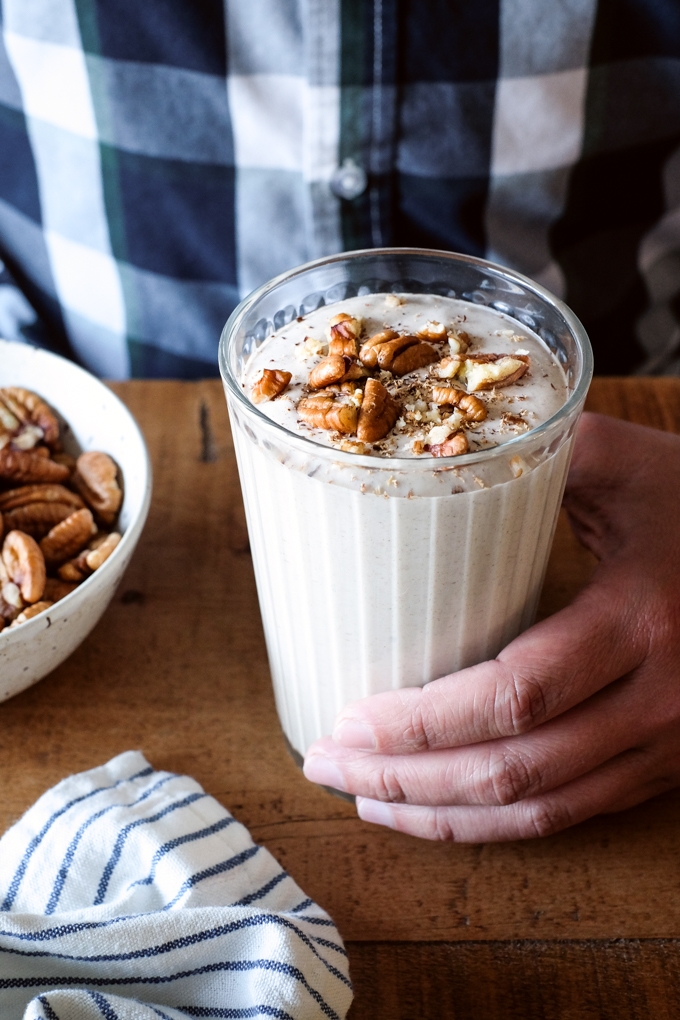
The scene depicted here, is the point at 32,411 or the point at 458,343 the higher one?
the point at 458,343

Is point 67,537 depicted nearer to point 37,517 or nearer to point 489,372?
point 37,517

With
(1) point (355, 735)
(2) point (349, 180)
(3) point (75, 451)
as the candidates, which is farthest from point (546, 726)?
(2) point (349, 180)

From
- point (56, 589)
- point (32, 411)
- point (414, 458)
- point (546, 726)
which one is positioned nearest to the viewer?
point (414, 458)

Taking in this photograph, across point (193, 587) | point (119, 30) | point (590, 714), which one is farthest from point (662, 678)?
point (119, 30)

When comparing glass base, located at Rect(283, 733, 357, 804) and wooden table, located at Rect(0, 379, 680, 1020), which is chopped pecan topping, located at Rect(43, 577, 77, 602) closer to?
wooden table, located at Rect(0, 379, 680, 1020)

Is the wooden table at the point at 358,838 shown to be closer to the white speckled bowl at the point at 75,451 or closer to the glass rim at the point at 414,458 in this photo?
Result: the white speckled bowl at the point at 75,451

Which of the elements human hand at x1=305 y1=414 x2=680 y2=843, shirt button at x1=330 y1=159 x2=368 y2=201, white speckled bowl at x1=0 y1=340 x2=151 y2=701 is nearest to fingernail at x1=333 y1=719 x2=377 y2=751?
human hand at x1=305 y1=414 x2=680 y2=843

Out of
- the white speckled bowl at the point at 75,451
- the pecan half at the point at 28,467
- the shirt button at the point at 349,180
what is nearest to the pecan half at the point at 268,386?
the white speckled bowl at the point at 75,451
